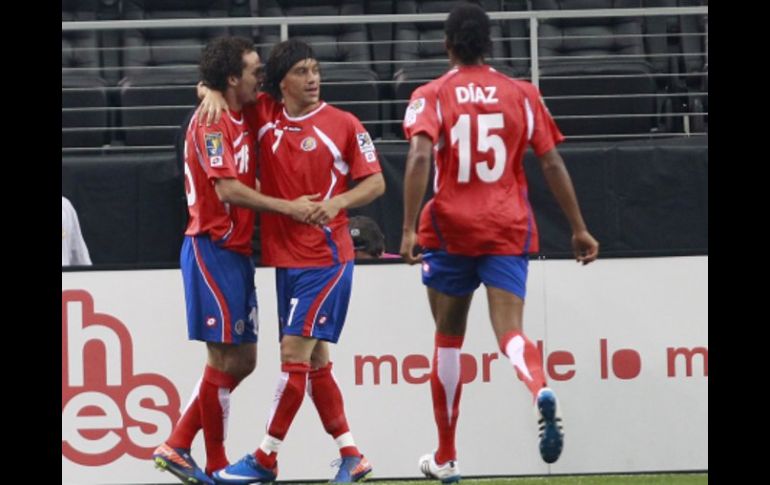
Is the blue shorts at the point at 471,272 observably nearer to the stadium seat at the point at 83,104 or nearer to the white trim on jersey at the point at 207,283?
the white trim on jersey at the point at 207,283

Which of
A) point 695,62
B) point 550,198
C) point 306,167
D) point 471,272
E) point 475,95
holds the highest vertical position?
point 695,62

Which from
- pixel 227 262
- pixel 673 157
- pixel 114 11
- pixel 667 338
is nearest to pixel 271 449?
pixel 227 262

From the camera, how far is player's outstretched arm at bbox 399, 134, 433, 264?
7.66 meters

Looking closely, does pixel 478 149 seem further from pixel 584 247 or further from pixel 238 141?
pixel 238 141

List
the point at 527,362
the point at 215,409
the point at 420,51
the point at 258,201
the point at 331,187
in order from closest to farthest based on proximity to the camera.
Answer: the point at 527,362 → the point at 258,201 → the point at 331,187 → the point at 215,409 → the point at 420,51

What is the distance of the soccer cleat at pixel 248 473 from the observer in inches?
317

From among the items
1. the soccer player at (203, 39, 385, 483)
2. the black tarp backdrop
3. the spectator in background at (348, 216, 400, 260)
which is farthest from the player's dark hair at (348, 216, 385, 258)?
the soccer player at (203, 39, 385, 483)

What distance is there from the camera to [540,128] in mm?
7855

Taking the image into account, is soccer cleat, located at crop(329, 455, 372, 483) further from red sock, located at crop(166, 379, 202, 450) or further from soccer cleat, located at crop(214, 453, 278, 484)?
red sock, located at crop(166, 379, 202, 450)


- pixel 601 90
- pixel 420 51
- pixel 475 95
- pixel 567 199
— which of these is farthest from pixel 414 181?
pixel 420 51

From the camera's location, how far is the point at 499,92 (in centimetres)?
779

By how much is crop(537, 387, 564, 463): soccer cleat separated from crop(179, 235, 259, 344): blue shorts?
5.59ft

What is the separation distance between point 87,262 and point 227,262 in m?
2.65

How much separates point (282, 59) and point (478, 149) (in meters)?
1.06
